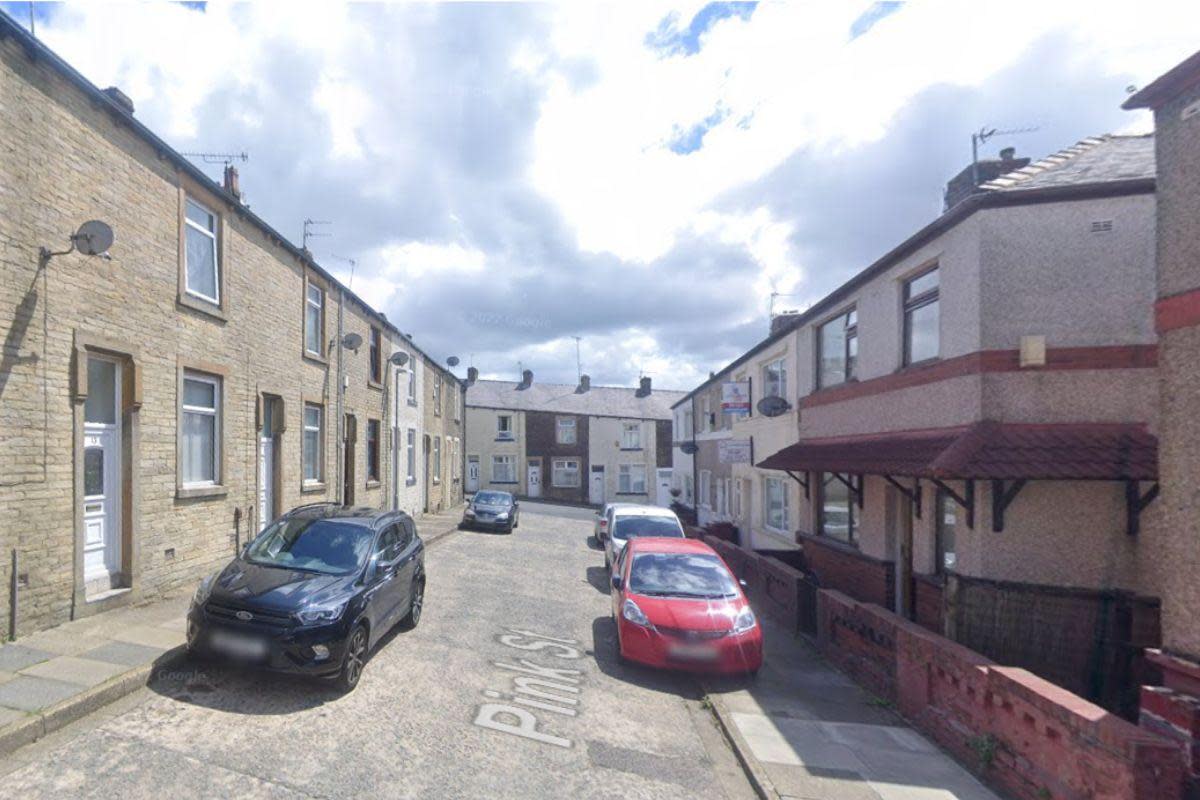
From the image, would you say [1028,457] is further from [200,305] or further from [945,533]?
[200,305]

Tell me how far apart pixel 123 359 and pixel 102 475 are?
1.42 m

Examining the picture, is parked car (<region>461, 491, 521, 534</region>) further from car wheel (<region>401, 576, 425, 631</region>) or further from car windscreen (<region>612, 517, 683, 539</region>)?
car wheel (<region>401, 576, 425, 631</region>)

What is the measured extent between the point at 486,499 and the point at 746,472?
28.5 ft

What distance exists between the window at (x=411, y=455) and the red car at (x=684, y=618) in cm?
1379

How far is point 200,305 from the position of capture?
9.48 metres

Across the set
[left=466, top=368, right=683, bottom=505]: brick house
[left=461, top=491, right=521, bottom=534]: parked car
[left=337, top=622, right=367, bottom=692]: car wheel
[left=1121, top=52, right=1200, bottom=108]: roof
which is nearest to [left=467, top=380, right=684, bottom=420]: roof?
[left=466, top=368, right=683, bottom=505]: brick house

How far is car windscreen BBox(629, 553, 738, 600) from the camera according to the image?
8.55 meters

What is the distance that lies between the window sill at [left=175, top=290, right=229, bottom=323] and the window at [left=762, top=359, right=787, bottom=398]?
1121cm

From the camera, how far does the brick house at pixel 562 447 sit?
131 feet

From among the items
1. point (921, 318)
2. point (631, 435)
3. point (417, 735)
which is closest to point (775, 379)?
point (921, 318)

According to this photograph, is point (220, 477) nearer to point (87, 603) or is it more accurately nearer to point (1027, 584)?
point (87, 603)

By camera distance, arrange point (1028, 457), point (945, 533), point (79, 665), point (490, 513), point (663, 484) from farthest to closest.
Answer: point (663, 484)
point (490, 513)
point (945, 533)
point (1028, 457)
point (79, 665)

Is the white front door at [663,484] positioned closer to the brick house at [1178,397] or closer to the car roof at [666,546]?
the car roof at [666,546]

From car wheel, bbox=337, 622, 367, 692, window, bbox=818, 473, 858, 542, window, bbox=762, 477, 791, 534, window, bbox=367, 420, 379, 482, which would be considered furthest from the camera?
window, bbox=367, 420, 379, 482
